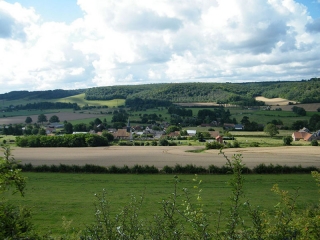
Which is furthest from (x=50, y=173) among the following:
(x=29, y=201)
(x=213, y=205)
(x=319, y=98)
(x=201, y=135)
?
(x=319, y=98)

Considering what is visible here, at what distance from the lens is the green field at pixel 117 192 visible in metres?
22.8

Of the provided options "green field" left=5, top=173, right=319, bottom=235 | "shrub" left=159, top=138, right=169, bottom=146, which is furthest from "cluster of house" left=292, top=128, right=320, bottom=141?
"green field" left=5, top=173, right=319, bottom=235

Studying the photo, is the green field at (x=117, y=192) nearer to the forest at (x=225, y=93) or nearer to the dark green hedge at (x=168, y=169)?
the dark green hedge at (x=168, y=169)

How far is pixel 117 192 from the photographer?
3030 centimetres

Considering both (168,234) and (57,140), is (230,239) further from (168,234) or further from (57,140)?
(57,140)

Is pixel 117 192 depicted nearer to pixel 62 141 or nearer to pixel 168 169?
pixel 168 169

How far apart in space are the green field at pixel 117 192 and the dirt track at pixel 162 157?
6.87m

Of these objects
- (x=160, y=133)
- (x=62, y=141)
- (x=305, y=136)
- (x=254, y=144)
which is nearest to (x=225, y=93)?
(x=160, y=133)

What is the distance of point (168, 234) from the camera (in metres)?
6.93

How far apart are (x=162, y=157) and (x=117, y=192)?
74.3ft

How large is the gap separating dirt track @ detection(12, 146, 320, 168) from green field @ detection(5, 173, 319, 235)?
6.87 m

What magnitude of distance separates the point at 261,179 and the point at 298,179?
4254 millimetres

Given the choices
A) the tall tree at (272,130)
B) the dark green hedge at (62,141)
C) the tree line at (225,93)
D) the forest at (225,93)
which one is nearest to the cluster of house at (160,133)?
the tall tree at (272,130)

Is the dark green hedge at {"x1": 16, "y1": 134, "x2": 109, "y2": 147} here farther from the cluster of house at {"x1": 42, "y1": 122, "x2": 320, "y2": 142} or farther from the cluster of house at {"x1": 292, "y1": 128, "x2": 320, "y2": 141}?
the cluster of house at {"x1": 292, "y1": 128, "x2": 320, "y2": 141}
